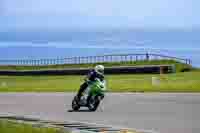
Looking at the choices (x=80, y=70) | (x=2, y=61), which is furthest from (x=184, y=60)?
(x=2, y=61)

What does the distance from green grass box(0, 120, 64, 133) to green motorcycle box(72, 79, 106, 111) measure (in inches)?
196

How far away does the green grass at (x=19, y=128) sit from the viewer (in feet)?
52.2

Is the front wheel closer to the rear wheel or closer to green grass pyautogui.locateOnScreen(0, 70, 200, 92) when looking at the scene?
the rear wheel

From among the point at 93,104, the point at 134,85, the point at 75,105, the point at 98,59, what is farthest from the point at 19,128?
the point at 98,59

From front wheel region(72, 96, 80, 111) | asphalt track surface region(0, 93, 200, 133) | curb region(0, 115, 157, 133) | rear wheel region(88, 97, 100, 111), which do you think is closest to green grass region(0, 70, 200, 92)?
asphalt track surface region(0, 93, 200, 133)

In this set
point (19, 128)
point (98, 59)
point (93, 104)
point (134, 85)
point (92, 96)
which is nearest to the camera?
point (19, 128)

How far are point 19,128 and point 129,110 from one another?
7174 millimetres

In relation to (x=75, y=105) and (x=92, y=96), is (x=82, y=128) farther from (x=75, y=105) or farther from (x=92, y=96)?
(x=75, y=105)

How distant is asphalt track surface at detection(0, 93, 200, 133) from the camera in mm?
18141

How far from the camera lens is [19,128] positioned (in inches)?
655

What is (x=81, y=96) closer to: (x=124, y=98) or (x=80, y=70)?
(x=124, y=98)

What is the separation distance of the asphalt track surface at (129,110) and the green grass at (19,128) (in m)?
2.49

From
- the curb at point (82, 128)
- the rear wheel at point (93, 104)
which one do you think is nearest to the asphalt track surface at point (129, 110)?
the rear wheel at point (93, 104)

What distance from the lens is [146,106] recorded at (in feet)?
79.8
